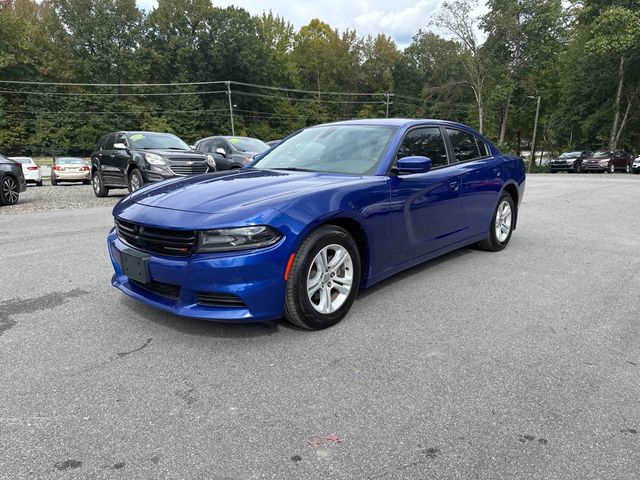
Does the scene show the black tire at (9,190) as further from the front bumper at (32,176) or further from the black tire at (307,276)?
the black tire at (307,276)

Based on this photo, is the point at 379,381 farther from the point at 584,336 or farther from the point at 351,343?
the point at 584,336

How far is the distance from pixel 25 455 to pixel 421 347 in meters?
2.25

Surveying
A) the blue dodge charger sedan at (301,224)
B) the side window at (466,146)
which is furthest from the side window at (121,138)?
the side window at (466,146)

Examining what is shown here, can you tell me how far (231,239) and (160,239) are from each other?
51 centimetres

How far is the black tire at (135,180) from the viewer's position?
424 inches

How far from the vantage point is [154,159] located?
10.7 metres

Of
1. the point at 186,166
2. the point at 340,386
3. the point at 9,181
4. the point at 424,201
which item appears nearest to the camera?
the point at 340,386

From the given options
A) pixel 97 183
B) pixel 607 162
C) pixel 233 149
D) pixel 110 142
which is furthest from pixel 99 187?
pixel 607 162

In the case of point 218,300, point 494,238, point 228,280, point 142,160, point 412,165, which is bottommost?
point 494,238

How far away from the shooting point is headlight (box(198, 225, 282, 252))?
2938mm

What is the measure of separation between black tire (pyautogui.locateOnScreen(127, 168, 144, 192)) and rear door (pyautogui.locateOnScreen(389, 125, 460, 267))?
7944 millimetres

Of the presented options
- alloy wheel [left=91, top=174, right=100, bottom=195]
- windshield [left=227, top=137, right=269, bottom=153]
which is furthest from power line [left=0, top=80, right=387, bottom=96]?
alloy wheel [left=91, top=174, right=100, bottom=195]

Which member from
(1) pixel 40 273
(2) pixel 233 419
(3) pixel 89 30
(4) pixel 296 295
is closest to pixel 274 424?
(2) pixel 233 419

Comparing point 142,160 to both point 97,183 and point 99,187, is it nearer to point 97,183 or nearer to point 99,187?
point 99,187
